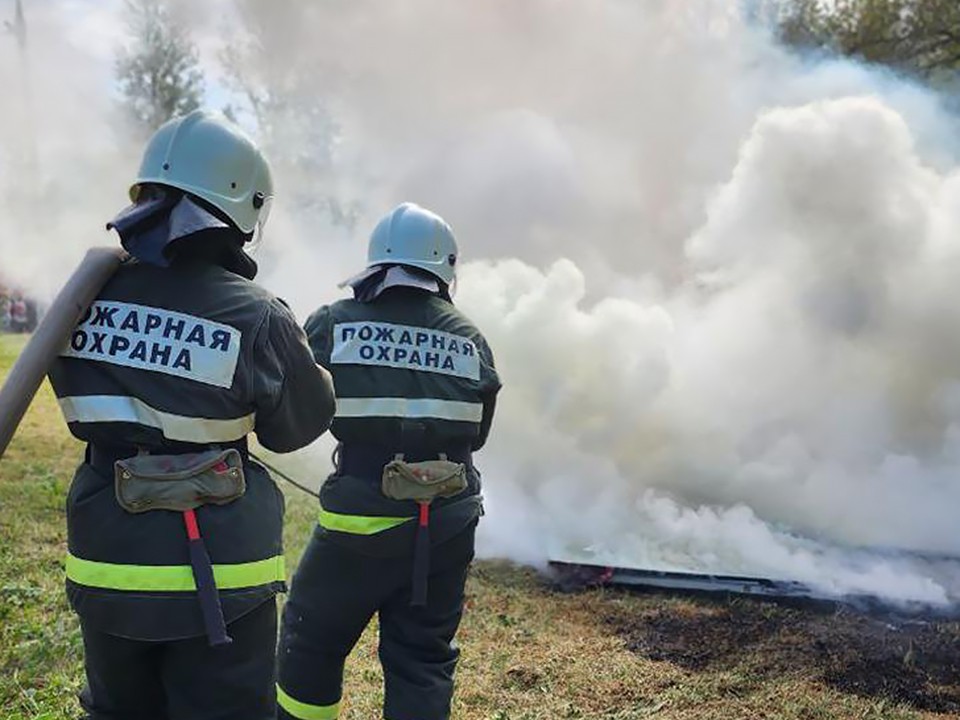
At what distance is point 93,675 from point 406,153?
9917mm

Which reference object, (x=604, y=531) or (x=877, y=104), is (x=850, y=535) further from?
(x=877, y=104)

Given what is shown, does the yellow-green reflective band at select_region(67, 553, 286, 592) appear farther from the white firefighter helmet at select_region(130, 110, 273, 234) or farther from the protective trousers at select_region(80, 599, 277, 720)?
the white firefighter helmet at select_region(130, 110, 273, 234)

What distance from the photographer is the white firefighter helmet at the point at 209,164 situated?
2.43 metres

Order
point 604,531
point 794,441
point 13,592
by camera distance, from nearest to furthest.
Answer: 1. point 13,592
2. point 604,531
3. point 794,441

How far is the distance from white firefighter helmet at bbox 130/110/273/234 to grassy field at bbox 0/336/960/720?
2.36 metres

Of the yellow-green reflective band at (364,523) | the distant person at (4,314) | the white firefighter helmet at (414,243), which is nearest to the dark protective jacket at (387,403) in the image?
the yellow-green reflective band at (364,523)

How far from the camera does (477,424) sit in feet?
11.5

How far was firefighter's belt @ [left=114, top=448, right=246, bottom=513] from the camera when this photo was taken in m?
2.21

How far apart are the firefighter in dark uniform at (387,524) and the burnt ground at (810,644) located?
6.55 feet

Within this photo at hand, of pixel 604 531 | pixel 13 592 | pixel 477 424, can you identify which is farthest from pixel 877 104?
pixel 13 592

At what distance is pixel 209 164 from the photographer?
8.00ft

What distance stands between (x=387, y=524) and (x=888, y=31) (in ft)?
42.4

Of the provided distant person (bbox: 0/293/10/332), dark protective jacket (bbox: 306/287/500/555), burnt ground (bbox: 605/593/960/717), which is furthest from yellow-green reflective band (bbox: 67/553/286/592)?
distant person (bbox: 0/293/10/332)

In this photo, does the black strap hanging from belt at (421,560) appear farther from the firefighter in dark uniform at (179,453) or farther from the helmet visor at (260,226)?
the helmet visor at (260,226)
